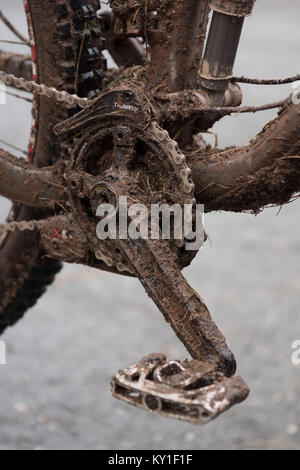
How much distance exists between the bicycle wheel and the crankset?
15 centimetres

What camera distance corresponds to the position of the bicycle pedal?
3.75 ft

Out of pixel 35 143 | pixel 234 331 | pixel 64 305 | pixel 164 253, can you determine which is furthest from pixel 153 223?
pixel 64 305

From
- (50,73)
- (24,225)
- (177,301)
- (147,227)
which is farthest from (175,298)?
(50,73)

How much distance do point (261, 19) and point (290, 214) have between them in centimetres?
127

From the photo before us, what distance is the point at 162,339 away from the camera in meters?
3.14

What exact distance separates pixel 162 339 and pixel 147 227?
1856 mm

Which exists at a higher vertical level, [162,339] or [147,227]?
[147,227]

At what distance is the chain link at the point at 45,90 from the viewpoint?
145 cm

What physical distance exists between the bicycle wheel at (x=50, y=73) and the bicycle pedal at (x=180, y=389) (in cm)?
58

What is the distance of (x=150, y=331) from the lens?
3.19m

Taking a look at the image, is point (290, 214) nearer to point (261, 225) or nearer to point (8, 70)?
point (261, 225)

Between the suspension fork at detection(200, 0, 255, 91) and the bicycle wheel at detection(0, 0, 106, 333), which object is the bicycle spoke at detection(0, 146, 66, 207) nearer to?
the bicycle wheel at detection(0, 0, 106, 333)

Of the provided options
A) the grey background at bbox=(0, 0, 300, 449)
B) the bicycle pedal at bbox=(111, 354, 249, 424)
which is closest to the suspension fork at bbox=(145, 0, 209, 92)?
the bicycle pedal at bbox=(111, 354, 249, 424)

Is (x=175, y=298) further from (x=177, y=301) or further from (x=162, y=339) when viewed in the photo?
(x=162, y=339)
